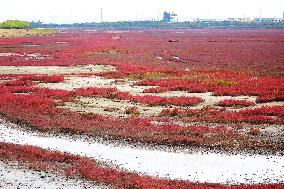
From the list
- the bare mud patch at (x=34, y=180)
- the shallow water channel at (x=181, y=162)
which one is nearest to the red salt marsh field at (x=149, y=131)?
the shallow water channel at (x=181, y=162)

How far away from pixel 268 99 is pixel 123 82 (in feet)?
47.6

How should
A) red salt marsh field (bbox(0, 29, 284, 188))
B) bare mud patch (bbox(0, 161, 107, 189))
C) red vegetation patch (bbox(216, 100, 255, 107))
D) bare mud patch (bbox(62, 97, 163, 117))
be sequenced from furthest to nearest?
red vegetation patch (bbox(216, 100, 255, 107)) → bare mud patch (bbox(62, 97, 163, 117)) → red salt marsh field (bbox(0, 29, 284, 188)) → bare mud patch (bbox(0, 161, 107, 189))

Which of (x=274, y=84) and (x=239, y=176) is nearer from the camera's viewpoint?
(x=239, y=176)

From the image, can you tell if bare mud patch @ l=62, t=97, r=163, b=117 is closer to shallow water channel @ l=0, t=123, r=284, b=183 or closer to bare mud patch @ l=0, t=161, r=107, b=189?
shallow water channel @ l=0, t=123, r=284, b=183

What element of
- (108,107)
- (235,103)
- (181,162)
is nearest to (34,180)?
(181,162)

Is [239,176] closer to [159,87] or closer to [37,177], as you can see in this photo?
[37,177]

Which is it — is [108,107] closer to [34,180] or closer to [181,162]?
[181,162]

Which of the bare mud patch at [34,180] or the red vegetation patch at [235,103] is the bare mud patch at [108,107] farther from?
the bare mud patch at [34,180]

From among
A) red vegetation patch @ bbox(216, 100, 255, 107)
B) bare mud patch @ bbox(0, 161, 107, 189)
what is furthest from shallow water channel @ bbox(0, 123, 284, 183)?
red vegetation patch @ bbox(216, 100, 255, 107)

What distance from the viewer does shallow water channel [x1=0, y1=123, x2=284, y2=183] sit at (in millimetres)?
→ 15102

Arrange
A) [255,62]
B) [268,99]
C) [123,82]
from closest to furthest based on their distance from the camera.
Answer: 1. [268,99]
2. [123,82]
3. [255,62]

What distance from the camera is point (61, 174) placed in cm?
1518

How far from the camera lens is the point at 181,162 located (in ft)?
55.4

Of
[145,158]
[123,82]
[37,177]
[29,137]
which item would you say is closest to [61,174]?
[37,177]
